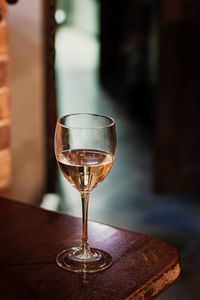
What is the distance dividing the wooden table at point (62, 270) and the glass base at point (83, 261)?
1 centimetres

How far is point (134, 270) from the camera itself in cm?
86

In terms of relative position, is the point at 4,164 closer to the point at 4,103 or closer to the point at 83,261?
the point at 4,103

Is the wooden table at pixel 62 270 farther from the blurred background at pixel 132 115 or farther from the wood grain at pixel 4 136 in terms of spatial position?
the blurred background at pixel 132 115

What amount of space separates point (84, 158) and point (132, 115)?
456cm

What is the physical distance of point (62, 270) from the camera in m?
0.85

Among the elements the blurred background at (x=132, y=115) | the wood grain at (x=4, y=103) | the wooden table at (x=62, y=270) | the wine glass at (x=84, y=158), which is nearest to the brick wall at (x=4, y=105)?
the wood grain at (x=4, y=103)

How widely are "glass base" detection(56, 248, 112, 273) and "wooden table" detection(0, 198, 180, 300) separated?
0.01 meters

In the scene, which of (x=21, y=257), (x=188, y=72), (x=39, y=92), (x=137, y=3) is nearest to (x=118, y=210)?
(x=188, y=72)

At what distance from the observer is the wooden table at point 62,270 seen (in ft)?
2.59

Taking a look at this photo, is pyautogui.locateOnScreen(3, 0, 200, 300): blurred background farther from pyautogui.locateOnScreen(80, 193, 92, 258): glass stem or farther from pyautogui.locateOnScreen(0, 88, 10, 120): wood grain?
pyautogui.locateOnScreen(80, 193, 92, 258): glass stem

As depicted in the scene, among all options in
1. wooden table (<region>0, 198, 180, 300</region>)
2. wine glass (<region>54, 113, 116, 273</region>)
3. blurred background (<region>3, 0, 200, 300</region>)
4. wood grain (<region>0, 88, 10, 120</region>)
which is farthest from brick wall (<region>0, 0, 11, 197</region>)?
wine glass (<region>54, 113, 116, 273</region>)

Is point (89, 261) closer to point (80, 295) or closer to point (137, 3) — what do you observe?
point (80, 295)

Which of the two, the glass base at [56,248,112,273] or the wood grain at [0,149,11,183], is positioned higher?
the glass base at [56,248,112,273]

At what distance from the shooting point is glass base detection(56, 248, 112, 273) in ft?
2.79
